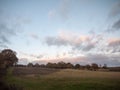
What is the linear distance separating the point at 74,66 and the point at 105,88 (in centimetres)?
8645

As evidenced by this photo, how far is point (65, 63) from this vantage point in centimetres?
12481

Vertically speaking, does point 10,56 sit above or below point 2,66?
above

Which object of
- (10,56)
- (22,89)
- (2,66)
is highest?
(10,56)

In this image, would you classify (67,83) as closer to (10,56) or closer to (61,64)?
(10,56)

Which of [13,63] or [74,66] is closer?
[13,63]

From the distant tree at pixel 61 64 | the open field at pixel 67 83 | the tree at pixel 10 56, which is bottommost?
the open field at pixel 67 83

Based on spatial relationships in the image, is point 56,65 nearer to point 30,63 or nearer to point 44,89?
point 30,63

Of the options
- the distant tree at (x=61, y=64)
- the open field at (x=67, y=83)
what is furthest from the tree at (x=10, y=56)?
the open field at (x=67, y=83)

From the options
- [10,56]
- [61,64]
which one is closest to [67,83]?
[10,56]

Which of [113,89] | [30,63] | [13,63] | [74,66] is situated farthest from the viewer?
[30,63]

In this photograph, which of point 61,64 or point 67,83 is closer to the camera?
point 67,83

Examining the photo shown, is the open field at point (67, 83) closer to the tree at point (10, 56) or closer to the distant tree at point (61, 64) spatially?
the tree at point (10, 56)

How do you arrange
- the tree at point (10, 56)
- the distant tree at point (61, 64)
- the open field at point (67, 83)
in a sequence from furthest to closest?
the distant tree at point (61, 64) < the tree at point (10, 56) < the open field at point (67, 83)

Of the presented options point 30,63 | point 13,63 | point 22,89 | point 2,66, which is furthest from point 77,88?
point 30,63
